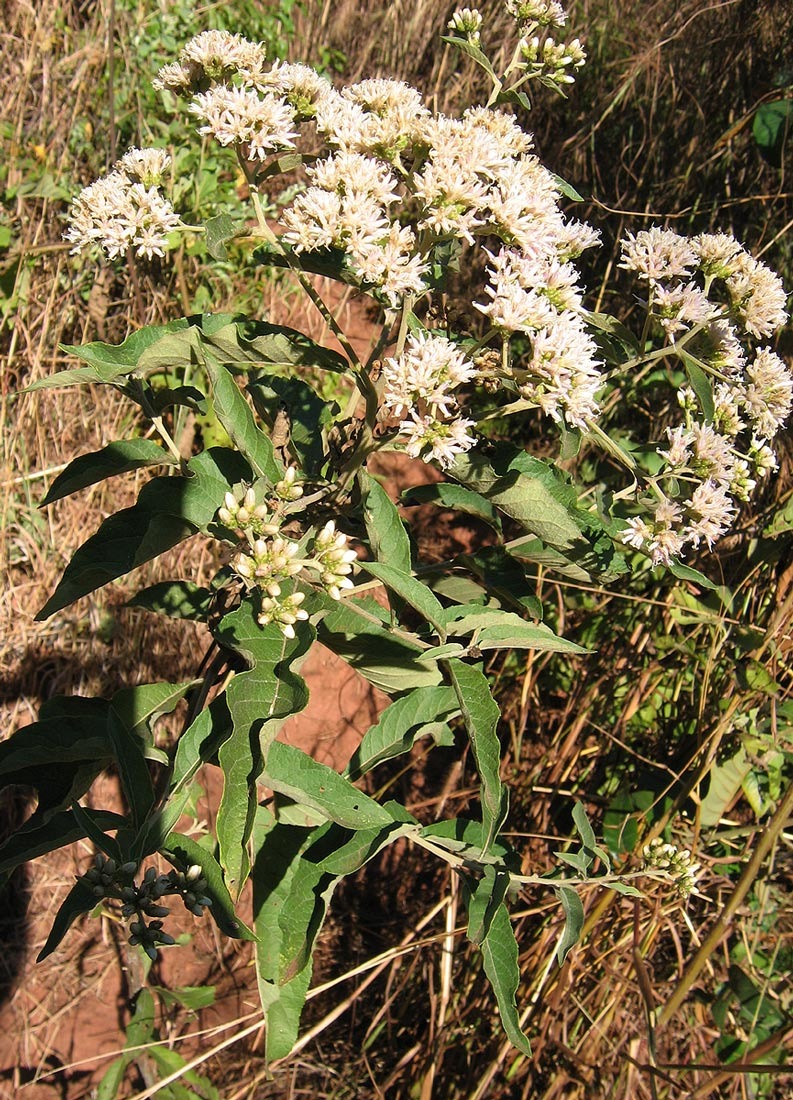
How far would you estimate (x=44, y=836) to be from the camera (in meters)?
1.23

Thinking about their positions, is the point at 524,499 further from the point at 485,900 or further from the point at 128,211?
the point at 128,211

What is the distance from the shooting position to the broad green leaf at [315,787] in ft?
4.09

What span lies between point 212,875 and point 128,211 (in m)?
1.07

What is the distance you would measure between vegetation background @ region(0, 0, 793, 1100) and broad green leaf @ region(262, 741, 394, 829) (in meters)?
0.87

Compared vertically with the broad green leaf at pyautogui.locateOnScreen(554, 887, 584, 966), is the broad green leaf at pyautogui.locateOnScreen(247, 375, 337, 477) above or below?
above

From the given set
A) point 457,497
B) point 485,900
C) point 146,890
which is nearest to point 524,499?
point 457,497

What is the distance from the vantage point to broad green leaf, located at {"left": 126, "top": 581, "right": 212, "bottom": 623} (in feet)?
4.93

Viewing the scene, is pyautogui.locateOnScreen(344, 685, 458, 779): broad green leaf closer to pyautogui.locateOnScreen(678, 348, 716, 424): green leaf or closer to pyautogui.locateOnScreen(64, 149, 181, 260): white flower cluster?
pyautogui.locateOnScreen(678, 348, 716, 424): green leaf

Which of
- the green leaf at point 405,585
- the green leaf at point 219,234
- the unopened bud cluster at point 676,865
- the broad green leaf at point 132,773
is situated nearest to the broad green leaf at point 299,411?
the green leaf at point 219,234

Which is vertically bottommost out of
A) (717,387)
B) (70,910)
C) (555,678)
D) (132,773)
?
(555,678)

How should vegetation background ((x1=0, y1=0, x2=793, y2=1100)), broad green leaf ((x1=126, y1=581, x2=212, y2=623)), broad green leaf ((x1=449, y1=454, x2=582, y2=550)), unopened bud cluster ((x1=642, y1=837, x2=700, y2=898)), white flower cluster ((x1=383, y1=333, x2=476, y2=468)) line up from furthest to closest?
vegetation background ((x1=0, y1=0, x2=793, y2=1100)), unopened bud cluster ((x1=642, y1=837, x2=700, y2=898)), broad green leaf ((x1=126, y1=581, x2=212, y2=623)), broad green leaf ((x1=449, y1=454, x2=582, y2=550)), white flower cluster ((x1=383, y1=333, x2=476, y2=468))

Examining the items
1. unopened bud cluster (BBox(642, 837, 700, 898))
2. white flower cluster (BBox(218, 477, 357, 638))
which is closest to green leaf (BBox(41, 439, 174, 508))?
white flower cluster (BBox(218, 477, 357, 638))

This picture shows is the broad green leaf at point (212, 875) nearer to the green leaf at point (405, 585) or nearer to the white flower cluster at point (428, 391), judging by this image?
the green leaf at point (405, 585)

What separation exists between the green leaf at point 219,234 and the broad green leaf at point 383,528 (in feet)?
1.34
